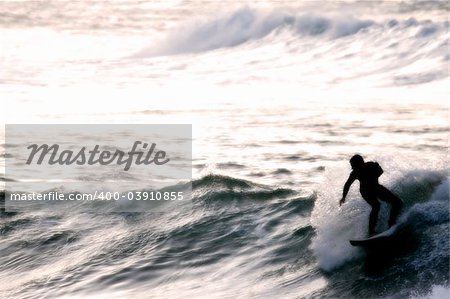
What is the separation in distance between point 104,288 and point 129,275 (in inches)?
28.9

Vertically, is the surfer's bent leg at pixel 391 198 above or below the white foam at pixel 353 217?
above

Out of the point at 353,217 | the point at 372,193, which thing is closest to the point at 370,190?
the point at 372,193

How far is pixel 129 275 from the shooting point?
1540 cm

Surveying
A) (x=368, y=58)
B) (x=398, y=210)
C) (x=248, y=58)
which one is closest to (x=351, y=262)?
(x=398, y=210)

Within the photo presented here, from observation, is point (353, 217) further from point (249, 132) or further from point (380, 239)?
point (249, 132)

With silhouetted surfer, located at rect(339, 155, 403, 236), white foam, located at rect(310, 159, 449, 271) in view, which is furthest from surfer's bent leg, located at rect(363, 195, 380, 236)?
white foam, located at rect(310, 159, 449, 271)

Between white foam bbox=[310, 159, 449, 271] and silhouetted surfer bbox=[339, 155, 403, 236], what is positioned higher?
silhouetted surfer bbox=[339, 155, 403, 236]

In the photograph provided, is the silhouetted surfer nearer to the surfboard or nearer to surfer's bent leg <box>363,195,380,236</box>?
surfer's bent leg <box>363,195,380,236</box>

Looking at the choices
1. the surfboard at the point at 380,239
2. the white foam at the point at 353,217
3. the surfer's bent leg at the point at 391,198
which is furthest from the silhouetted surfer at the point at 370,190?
the white foam at the point at 353,217

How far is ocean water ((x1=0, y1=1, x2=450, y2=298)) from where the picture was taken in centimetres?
1498

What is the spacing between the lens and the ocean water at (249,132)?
14984 millimetres

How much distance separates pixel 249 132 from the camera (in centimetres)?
2758

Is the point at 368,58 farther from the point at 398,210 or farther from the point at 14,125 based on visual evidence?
the point at 398,210

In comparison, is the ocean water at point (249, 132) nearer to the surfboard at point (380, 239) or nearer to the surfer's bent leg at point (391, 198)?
the surfboard at point (380, 239)
